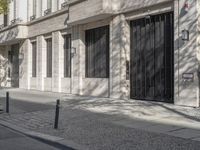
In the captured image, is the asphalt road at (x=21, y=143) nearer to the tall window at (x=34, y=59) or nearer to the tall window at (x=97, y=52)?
the tall window at (x=97, y=52)

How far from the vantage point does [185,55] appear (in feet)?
53.8

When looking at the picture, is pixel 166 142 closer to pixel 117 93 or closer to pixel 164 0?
pixel 164 0

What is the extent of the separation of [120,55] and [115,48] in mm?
581

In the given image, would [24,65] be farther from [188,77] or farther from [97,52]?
[188,77]

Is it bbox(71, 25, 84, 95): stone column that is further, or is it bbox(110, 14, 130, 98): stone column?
bbox(71, 25, 84, 95): stone column

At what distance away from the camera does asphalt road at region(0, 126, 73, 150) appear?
10.0 m

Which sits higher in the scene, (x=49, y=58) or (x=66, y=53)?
(x=66, y=53)

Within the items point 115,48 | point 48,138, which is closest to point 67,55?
point 115,48

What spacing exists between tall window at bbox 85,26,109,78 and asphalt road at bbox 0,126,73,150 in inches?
419

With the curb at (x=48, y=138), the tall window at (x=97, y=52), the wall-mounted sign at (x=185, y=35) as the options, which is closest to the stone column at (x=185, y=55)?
the wall-mounted sign at (x=185, y=35)

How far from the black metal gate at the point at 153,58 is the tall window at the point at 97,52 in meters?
2.30

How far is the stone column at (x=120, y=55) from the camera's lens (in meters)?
20.4

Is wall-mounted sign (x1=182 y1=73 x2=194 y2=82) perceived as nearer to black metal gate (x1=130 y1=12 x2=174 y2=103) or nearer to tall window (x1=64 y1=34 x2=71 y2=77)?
black metal gate (x1=130 y1=12 x2=174 y2=103)

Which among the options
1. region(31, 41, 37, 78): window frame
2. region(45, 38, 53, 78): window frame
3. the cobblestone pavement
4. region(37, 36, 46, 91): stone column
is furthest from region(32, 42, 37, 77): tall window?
the cobblestone pavement
